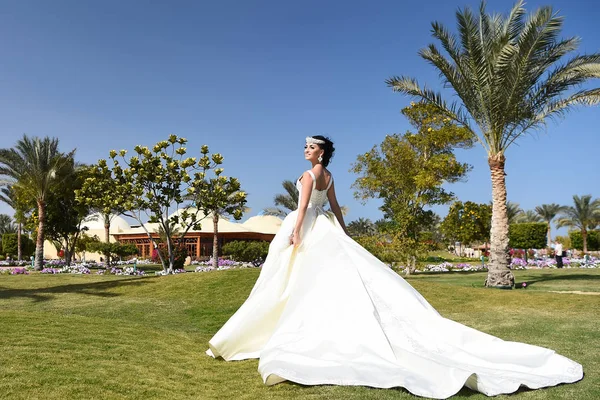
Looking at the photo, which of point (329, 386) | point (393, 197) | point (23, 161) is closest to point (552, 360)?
point (329, 386)

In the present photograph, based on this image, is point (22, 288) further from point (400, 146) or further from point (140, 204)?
point (400, 146)

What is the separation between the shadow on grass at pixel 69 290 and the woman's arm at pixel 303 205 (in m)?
10.7

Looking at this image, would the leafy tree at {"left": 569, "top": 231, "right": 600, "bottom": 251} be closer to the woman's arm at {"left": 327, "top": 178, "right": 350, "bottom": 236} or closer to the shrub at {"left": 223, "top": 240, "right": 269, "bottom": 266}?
the shrub at {"left": 223, "top": 240, "right": 269, "bottom": 266}

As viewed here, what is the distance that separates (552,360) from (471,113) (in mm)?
12411

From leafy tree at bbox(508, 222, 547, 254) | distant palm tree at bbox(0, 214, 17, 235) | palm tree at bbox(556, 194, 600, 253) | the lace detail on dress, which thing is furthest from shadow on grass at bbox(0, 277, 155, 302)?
distant palm tree at bbox(0, 214, 17, 235)

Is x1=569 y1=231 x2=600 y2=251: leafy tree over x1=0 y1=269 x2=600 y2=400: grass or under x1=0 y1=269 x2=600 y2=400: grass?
over

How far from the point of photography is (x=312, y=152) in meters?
5.77

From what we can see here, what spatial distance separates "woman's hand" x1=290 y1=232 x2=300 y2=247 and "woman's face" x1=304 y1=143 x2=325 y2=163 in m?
0.94

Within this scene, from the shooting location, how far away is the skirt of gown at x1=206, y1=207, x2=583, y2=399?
3943 millimetres

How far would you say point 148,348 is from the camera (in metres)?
5.96

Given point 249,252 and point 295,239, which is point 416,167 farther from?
point 295,239

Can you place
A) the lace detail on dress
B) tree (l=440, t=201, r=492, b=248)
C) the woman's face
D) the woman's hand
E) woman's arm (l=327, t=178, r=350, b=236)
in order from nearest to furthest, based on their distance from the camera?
the woman's hand < the lace detail on dress < the woman's face < woman's arm (l=327, t=178, r=350, b=236) < tree (l=440, t=201, r=492, b=248)

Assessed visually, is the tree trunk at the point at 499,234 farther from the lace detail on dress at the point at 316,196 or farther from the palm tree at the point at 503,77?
the lace detail on dress at the point at 316,196

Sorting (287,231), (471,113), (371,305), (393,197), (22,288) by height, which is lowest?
(22,288)
